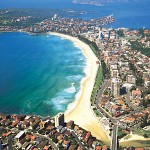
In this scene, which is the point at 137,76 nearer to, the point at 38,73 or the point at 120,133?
the point at 38,73

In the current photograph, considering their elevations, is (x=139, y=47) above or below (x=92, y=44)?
above

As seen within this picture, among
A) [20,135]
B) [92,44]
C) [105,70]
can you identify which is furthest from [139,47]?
[20,135]

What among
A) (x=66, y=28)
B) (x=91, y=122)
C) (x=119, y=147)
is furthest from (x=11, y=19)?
(x=119, y=147)

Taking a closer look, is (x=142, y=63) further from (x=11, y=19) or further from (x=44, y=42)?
(x=11, y=19)

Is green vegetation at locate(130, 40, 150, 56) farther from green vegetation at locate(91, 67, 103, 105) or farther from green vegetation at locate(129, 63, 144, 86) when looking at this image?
green vegetation at locate(91, 67, 103, 105)

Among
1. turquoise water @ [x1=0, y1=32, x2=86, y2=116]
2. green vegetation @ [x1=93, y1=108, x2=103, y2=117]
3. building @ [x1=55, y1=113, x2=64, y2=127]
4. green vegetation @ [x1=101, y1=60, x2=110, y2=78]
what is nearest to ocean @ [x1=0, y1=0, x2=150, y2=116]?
turquoise water @ [x1=0, y1=32, x2=86, y2=116]
